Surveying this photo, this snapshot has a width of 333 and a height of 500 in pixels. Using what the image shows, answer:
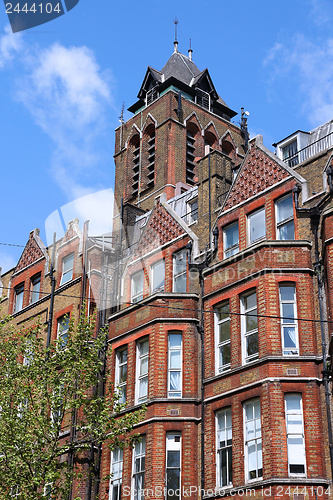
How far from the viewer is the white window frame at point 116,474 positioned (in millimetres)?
31312

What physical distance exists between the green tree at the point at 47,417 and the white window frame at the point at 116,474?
1021 millimetres

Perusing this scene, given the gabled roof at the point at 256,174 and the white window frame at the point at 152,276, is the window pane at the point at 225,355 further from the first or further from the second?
the gabled roof at the point at 256,174

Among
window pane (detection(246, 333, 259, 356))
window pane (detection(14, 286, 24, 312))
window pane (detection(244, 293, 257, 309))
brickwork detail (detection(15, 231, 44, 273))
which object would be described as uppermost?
brickwork detail (detection(15, 231, 44, 273))

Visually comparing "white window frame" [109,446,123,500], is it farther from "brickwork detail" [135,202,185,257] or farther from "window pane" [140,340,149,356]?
"brickwork detail" [135,202,185,257]

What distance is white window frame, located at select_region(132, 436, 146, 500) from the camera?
1184 inches

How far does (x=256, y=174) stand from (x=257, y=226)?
2371 mm

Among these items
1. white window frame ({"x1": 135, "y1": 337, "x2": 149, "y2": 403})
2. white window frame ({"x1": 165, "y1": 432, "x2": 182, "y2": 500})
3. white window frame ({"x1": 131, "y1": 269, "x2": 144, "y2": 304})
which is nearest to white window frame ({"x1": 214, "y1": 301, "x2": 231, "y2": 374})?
white window frame ({"x1": 165, "y1": 432, "x2": 182, "y2": 500})

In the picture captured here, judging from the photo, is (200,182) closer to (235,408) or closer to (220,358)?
(220,358)

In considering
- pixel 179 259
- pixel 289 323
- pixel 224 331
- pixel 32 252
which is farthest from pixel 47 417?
pixel 32 252

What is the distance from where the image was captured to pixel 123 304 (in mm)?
36750

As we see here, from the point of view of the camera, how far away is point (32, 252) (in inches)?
1731

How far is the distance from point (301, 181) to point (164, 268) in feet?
25.7

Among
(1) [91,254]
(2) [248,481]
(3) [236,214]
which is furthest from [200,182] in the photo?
(2) [248,481]

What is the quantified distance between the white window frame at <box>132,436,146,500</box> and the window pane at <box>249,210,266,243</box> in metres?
8.97
